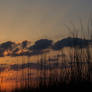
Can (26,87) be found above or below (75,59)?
below

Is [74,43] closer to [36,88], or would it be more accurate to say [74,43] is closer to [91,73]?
[91,73]

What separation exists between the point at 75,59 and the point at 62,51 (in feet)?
2.57

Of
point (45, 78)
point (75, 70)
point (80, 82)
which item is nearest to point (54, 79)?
point (45, 78)

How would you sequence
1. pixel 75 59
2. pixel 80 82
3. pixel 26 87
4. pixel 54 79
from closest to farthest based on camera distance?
pixel 80 82 < pixel 75 59 < pixel 54 79 < pixel 26 87

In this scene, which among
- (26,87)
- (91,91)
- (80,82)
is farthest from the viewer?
(26,87)

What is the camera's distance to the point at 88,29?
179 inches

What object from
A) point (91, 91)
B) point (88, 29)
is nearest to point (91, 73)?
point (91, 91)

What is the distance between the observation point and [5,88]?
19.2 ft

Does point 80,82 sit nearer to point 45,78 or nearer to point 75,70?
point 75,70

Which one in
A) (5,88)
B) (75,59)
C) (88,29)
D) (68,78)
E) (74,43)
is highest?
(88,29)

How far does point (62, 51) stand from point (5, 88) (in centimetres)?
202

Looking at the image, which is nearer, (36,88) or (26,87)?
(36,88)

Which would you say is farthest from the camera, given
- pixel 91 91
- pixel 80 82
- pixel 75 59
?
pixel 75 59

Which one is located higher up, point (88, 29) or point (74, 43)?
point (88, 29)
